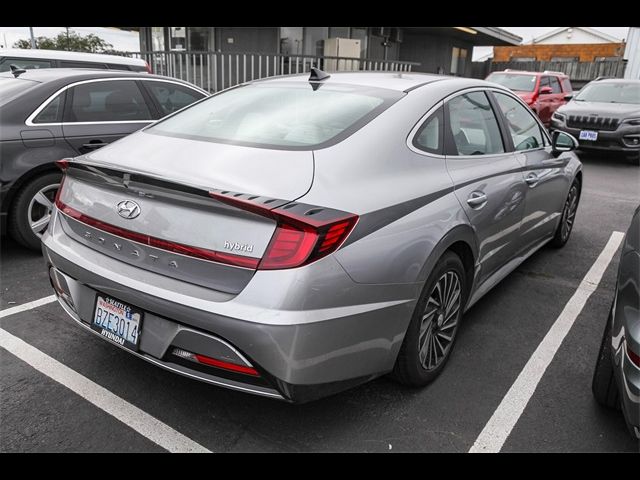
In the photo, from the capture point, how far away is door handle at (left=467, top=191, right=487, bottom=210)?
2848mm

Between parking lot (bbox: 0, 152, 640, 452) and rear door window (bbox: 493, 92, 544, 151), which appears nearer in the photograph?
parking lot (bbox: 0, 152, 640, 452)

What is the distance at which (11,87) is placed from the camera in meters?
4.57

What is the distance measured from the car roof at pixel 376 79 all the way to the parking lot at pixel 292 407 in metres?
1.62

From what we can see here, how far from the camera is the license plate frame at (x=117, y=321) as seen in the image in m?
2.22

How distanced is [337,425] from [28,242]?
Result: 3286 millimetres

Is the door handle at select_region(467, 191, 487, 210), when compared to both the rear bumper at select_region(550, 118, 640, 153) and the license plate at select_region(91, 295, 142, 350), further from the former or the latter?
the rear bumper at select_region(550, 118, 640, 153)

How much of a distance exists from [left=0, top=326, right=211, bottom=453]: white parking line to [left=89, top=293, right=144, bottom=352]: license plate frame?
0.40m

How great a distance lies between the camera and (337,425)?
2449mm

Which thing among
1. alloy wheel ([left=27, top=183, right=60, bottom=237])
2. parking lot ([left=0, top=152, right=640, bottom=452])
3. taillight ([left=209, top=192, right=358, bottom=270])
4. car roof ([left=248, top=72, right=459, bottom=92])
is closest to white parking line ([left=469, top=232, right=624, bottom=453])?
parking lot ([left=0, top=152, right=640, bottom=452])

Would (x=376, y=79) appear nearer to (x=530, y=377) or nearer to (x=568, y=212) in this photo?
(x=530, y=377)

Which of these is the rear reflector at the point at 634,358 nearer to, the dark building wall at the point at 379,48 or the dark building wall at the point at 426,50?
the dark building wall at the point at 379,48

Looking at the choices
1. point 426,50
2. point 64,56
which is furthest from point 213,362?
point 426,50

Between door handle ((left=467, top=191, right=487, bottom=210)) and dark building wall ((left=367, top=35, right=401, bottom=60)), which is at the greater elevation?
dark building wall ((left=367, top=35, right=401, bottom=60))
